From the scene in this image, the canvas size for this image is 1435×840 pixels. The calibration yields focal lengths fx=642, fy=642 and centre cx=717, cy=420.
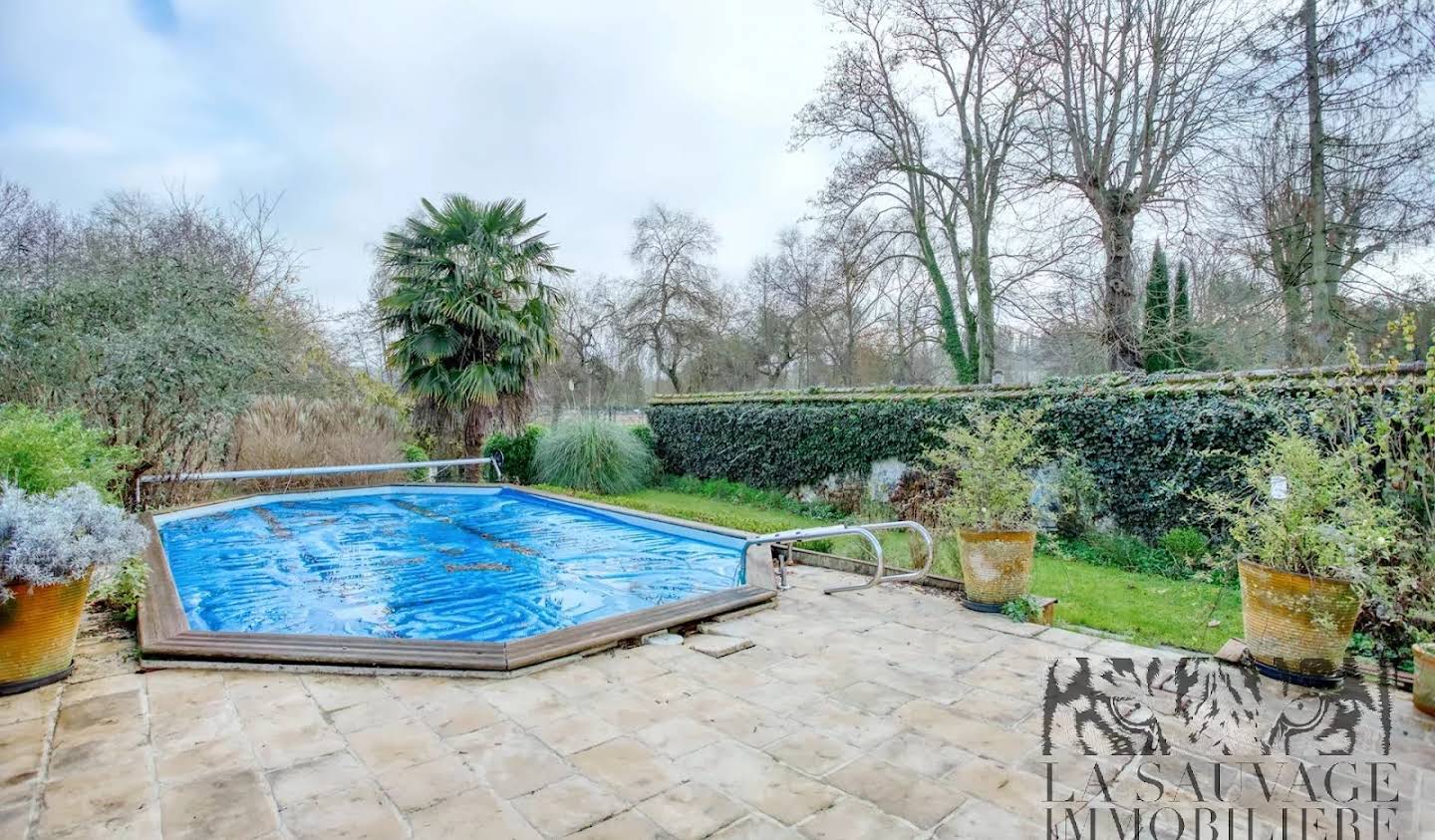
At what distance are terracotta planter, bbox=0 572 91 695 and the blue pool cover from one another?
1768 mm

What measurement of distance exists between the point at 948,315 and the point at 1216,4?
653 cm

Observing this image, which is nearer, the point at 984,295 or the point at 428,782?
the point at 428,782

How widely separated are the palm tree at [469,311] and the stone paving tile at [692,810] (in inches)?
394

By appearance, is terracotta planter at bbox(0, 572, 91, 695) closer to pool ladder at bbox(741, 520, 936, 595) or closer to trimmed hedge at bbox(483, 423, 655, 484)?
pool ladder at bbox(741, 520, 936, 595)

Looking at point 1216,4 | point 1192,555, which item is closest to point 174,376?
point 1192,555

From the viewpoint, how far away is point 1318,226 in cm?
876

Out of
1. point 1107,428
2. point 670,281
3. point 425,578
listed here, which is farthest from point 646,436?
point 670,281

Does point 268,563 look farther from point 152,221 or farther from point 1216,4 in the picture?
point 1216,4

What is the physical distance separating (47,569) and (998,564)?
460cm

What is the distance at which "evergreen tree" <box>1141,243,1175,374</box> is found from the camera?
9828 mm

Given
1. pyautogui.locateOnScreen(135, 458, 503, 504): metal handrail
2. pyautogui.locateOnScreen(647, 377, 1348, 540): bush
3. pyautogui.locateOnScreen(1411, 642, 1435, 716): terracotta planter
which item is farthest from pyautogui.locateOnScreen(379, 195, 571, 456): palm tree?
pyautogui.locateOnScreen(1411, 642, 1435, 716): terracotta planter

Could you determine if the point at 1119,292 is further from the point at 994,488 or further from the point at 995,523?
the point at 995,523

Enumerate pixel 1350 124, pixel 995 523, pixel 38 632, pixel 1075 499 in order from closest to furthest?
pixel 38 632, pixel 995 523, pixel 1075 499, pixel 1350 124

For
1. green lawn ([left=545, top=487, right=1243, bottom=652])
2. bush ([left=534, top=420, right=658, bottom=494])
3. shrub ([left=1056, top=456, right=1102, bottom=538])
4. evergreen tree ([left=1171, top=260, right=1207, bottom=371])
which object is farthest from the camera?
bush ([left=534, top=420, right=658, bottom=494])
